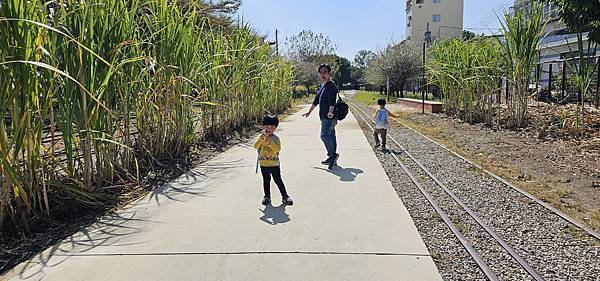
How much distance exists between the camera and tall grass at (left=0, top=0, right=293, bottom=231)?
407 cm

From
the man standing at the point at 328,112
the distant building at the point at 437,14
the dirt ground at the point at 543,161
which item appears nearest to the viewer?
the dirt ground at the point at 543,161

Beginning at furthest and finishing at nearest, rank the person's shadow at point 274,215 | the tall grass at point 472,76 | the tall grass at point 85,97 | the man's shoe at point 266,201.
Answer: the tall grass at point 472,76, the man's shoe at point 266,201, the person's shadow at point 274,215, the tall grass at point 85,97

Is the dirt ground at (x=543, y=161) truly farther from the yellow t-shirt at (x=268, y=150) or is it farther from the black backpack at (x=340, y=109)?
the yellow t-shirt at (x=268, y=150)

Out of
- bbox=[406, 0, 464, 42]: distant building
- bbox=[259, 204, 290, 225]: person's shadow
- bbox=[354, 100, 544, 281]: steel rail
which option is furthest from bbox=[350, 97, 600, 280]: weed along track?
bbox=[406, 0, 464, 42]: distant building

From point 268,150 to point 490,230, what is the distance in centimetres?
248

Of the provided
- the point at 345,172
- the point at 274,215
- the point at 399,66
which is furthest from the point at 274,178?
the point at 399,66

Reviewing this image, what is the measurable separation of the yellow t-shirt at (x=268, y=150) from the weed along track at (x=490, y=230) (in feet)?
5.37

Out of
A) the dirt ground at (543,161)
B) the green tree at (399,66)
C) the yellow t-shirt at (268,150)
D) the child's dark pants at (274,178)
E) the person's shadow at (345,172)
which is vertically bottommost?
the dirt ground at (543,161)

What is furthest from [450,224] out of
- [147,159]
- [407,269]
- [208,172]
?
[147,159]

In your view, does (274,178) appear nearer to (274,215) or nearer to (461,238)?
(274,215)

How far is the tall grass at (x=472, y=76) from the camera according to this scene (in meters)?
14.0

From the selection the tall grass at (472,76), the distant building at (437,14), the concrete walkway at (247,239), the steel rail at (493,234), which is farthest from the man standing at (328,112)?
the distant building at (437,14)

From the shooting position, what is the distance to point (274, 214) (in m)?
5.09

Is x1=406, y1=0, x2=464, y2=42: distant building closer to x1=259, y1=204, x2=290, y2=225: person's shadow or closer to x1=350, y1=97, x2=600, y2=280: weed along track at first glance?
x1=350, y1=97, x2=600, y2=280: weed along track
